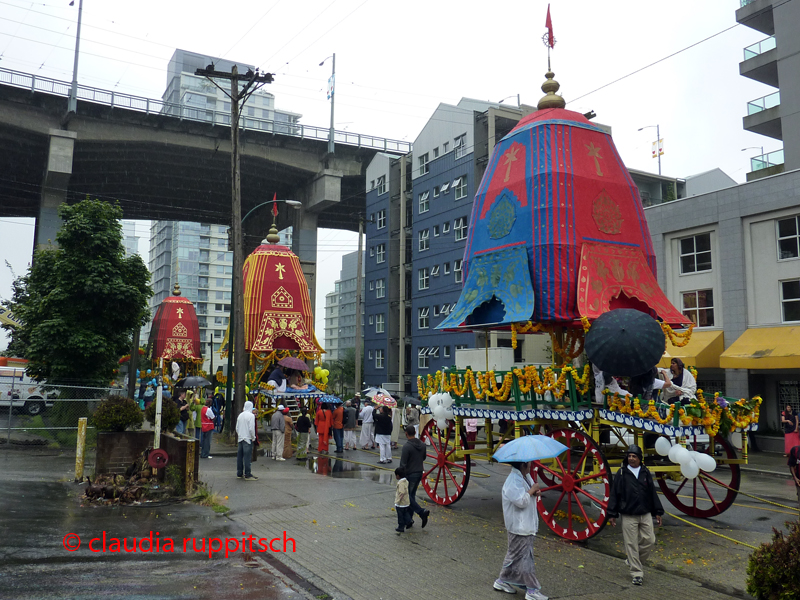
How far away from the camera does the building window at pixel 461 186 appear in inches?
1689

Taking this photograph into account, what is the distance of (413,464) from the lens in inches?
410

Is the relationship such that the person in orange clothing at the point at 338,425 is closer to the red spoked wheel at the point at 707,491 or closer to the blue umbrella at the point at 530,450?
the red spoked wheel at the point at 707,491

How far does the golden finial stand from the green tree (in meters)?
14.6

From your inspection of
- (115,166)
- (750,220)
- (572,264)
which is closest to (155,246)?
(115,166)

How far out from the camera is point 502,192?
1203 centimetres

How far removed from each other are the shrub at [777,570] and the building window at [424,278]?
131 feet

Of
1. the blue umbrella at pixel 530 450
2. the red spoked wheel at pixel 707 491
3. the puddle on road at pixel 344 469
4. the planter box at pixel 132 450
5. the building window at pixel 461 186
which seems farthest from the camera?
the building window at pixel 461 186

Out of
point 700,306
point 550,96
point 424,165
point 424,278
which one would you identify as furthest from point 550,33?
point 424,165

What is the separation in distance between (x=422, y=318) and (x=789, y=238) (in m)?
25.8

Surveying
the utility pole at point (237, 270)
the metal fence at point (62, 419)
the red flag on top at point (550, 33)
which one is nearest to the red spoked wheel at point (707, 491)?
the red flag on top at point (550, 33)

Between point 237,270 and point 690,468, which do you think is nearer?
point 690,468

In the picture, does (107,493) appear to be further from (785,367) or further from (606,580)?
(785,367)

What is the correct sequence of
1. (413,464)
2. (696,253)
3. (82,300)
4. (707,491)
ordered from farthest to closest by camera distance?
(696,253) → (82,300) → (413,464) → (707,491)

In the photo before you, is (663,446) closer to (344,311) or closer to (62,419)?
(62,419)
